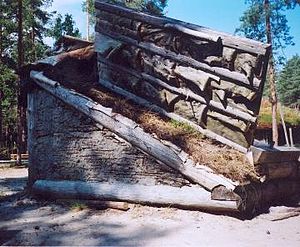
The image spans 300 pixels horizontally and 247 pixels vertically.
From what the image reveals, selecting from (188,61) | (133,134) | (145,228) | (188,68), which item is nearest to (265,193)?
(145,228)

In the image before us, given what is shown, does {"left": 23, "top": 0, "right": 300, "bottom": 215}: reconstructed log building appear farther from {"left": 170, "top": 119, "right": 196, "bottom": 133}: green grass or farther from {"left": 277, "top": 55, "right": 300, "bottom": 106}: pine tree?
{"left": 277, "top": 55, "right": 300, "bottom": 106}: pine tree

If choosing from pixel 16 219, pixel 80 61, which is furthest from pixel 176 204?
pixel 80 61

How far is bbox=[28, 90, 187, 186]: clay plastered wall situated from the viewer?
7055 mm

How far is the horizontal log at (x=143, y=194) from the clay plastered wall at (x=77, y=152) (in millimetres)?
158

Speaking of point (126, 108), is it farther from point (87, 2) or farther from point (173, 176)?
point (87, 2)

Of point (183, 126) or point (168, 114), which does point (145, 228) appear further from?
point (168, 114)

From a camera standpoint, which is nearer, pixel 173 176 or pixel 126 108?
pixel 173 176

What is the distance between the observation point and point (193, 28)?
7777 millimetres

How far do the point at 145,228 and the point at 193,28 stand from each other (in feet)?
13.8

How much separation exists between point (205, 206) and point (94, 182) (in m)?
2.44

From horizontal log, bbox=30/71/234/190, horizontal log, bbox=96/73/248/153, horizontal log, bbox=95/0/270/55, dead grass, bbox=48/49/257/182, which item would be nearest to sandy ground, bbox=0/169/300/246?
horizontal log, bbox=30/71/234/190

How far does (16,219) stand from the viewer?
6.95 meters

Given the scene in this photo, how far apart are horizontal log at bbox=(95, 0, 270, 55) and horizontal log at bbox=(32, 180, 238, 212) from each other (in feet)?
9.19

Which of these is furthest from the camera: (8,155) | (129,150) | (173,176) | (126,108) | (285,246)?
(8,155)
